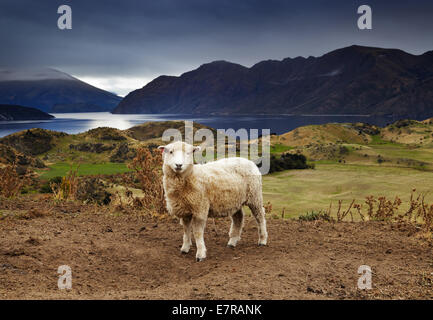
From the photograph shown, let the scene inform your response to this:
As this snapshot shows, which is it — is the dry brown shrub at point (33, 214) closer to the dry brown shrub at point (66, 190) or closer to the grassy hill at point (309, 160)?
the dry brown shrub at point (66, 190)

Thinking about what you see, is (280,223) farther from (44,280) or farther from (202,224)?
(44,280)

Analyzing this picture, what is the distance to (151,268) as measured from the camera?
6.64 metres

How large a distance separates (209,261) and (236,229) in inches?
51.5

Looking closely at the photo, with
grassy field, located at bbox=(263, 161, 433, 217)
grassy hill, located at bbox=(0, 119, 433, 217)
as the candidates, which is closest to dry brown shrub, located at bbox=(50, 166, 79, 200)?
grassy hill, located at bbox=(0, 119, 433, 217)

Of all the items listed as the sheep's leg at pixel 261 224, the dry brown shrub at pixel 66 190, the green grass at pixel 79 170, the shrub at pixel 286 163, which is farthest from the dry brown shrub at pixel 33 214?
the shrub at pixel 286 163

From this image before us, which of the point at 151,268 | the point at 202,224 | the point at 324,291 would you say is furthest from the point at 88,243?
the point at 324,291

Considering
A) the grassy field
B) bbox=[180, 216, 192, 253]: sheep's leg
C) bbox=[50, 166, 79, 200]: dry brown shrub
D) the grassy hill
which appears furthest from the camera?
the grassy hill

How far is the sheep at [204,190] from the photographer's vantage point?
262 inches

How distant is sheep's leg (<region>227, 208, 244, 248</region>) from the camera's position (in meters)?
7.89

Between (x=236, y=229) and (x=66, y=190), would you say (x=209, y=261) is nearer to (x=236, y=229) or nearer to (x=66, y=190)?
(x=236, y=229)

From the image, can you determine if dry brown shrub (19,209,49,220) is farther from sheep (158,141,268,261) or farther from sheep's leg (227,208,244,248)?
sheep's leg (227,208,244,248)

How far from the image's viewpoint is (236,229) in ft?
26.2

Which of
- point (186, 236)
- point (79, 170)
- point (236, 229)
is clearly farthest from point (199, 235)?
point (79, 170)
